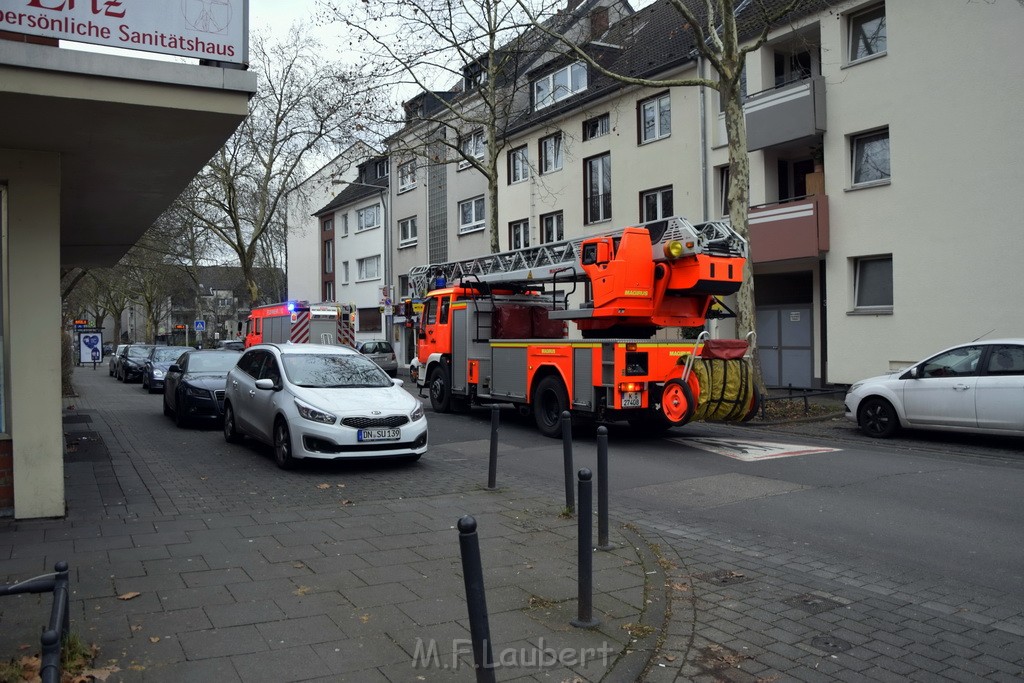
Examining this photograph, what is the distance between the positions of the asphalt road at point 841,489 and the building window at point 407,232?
28.0 metres

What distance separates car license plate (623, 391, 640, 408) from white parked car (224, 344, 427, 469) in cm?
313

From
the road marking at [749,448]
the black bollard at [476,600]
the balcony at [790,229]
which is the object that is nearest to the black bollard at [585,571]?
the black bollard at [476,600]

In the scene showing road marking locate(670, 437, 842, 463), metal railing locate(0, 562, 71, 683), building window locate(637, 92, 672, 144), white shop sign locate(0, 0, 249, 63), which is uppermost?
building window locate(637, 92, 672, 144)

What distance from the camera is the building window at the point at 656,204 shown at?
24.3 metres

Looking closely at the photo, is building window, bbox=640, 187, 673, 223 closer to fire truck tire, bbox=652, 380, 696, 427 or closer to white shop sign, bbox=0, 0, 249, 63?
fire truck tire, bbox=652, 380, 696, 427

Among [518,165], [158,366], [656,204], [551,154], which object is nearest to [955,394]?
[656,204]

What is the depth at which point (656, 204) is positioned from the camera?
974 inches

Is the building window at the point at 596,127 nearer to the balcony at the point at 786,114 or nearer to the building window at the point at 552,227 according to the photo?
the building window at the point at 552,227

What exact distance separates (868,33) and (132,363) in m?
27.9

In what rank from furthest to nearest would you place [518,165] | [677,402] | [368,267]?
1. [368,267]
2. [518,165]
3. [677,402]

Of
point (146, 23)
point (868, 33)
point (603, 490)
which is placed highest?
point (868, 33)

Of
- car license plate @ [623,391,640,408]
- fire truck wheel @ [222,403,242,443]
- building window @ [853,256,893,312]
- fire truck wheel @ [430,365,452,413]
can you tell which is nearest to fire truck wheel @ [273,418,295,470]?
fire truck wheel @ [222,403,242,443]

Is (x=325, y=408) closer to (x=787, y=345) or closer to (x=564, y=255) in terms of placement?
(x=564, y=255)

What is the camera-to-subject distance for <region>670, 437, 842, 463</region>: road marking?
11.1 meters
